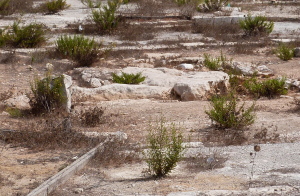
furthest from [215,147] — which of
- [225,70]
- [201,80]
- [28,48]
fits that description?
[28,48]

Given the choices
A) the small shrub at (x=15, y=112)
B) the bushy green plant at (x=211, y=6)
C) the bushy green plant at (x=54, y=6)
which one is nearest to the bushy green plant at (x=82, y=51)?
the small shrub at (x=15, y=112)

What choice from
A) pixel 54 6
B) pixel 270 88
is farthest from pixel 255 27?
pixel 54 6

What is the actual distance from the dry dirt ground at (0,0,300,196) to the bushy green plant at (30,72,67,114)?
39cm

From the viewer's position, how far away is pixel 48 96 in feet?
28.9

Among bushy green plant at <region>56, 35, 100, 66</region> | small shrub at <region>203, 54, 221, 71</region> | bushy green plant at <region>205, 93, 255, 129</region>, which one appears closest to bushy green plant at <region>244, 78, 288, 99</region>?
small shrub at <region>203, 54, 221, 71</region>

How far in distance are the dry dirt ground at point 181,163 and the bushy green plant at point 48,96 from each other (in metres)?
0.39

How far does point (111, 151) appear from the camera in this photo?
6.53 metres

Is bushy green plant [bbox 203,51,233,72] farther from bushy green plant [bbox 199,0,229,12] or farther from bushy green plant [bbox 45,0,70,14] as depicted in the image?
bushy green plant [bbox 45,0,70,14]

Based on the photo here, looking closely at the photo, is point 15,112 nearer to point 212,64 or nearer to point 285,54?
point 212,64

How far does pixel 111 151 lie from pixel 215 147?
1.28 m

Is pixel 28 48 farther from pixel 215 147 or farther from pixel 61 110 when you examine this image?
pixel 215 147

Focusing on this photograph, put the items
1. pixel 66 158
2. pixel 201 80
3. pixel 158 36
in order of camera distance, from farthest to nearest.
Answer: pixel 158 36, pixel 201 80, pixel 66 158

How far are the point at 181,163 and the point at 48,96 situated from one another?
3144 millimetres

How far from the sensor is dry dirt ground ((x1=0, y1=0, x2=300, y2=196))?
5.52 meters
